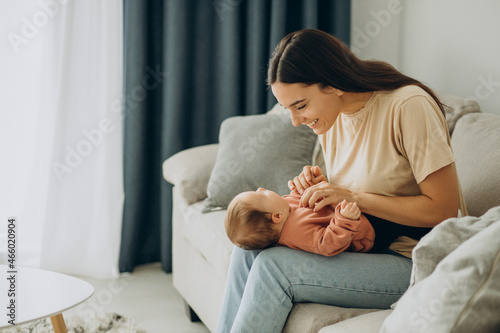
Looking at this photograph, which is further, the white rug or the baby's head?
the white rug

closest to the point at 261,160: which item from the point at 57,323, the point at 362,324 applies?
the point at 57,323

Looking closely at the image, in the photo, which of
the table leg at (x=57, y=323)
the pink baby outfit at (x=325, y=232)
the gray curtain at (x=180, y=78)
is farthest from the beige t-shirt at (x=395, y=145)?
the gray curtain at (x=180, y=78)

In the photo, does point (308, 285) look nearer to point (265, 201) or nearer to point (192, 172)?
point (265, 201)

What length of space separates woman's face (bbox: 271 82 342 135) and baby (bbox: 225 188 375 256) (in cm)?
24

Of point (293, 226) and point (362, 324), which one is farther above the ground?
point (293, 226)

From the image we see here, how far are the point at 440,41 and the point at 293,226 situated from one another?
1333 mm

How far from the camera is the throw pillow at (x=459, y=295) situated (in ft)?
3.16

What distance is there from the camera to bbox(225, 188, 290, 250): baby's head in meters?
1.52

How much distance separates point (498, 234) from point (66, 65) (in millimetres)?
2355

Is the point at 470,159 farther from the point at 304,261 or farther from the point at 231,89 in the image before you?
the point at 231,89

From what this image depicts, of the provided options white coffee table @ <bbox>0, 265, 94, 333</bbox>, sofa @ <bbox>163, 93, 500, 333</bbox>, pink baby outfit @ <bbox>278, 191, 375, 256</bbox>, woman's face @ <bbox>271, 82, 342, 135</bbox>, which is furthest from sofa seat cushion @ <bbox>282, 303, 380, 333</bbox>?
white coffee table @ <bbox>0, 265, 94, 333</bbox>

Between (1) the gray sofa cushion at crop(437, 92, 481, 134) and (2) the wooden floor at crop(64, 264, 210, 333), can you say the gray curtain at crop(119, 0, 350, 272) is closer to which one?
(2) the wooden floor at crop(64, 264, 210, 333)

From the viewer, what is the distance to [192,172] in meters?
2.48

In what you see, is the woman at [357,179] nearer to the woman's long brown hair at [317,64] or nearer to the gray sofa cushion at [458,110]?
the woman's long brown hair at [317,64]
